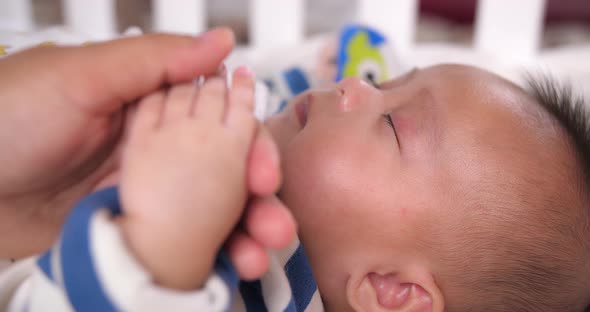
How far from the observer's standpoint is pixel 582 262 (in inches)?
24.5

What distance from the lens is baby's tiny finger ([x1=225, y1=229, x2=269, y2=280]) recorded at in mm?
440

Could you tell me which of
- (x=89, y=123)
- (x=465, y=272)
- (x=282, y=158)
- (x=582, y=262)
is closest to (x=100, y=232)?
(x=89, y=123)

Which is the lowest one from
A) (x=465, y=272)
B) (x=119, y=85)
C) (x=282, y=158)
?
(x=465, y=272)

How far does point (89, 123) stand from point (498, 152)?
442mm

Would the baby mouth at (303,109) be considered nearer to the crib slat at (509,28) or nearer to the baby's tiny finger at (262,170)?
the baby's tiny finger at (262,170)

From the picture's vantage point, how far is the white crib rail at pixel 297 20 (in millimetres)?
1100

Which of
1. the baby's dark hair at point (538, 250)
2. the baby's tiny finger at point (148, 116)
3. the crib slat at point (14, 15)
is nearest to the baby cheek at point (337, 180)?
the baby's dark hair at point (538, 250)

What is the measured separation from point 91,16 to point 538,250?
943mm

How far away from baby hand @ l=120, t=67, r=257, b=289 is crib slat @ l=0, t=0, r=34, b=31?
2.65 ft

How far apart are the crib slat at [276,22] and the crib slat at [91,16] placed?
309mm

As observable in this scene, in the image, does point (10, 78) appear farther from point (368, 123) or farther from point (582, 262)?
point (582, 262)

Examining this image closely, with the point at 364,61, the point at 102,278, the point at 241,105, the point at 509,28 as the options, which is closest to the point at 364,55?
the point at 364,61

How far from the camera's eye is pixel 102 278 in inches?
14.7

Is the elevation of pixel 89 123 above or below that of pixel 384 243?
above
